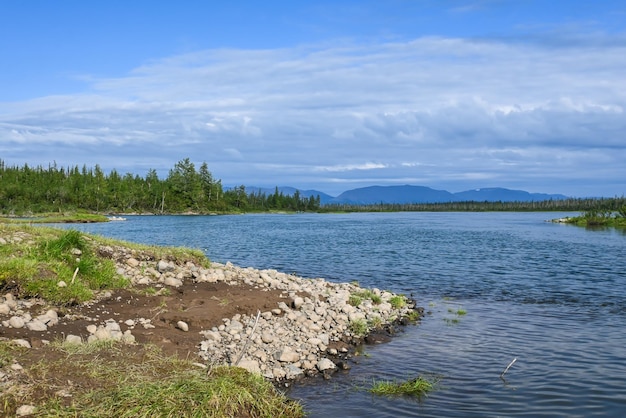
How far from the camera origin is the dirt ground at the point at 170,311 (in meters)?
13.7

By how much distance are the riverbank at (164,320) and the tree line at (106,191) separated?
130126mm

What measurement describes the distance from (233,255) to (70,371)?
38.0 m

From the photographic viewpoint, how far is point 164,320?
16.0 m

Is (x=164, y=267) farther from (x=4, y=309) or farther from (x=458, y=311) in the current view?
(x=458, y=311)

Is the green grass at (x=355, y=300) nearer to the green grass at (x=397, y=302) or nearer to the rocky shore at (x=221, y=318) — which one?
the rocky shore at (x=221, y=318)

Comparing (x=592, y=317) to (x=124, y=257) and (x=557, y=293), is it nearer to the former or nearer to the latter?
(x=557, y=293)

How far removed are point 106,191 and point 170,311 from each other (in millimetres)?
160303

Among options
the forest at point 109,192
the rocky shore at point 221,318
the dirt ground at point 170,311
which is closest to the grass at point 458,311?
the rocky shore at point 221,318

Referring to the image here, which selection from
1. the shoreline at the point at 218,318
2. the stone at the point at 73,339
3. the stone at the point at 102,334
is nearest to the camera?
the stone at the point at 73,339

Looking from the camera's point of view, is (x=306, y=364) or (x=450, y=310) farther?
(x=450, y=310)

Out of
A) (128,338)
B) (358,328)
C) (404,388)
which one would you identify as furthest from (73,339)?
(358,328)

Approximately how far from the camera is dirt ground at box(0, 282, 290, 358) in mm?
13724

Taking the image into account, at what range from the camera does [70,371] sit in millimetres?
10398

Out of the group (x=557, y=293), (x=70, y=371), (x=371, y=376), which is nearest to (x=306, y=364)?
(x=371, y=376)
